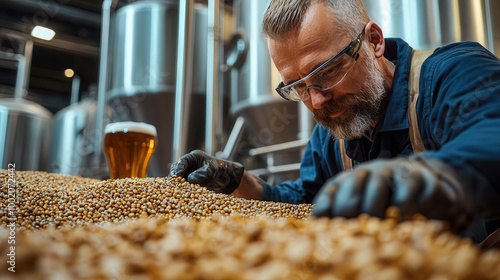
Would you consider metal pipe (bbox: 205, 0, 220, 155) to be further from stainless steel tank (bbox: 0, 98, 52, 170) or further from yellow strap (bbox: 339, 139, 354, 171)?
stainless steel tank (bbox: 0, 98, 52, 170)

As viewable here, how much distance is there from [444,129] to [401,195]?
426mm

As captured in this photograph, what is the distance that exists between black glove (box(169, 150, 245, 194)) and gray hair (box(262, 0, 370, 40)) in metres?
0.37

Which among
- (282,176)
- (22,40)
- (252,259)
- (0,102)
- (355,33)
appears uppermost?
(22,40)

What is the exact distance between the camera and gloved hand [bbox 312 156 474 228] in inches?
17.0

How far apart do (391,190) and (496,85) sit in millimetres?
368

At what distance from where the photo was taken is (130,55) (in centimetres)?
228

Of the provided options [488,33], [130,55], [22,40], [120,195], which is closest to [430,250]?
[120,195]

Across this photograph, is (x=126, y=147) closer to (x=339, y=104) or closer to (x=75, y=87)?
(x=339, y=104)

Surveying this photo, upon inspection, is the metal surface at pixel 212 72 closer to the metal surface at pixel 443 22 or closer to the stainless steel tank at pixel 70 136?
the metal surface at pixel 443 22

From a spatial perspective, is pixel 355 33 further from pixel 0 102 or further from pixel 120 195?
pixel 0 102

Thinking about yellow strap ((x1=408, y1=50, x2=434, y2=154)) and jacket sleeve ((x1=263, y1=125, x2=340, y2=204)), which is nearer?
yellow strap ((x1=408, y1=50, x2=434, y2=154))

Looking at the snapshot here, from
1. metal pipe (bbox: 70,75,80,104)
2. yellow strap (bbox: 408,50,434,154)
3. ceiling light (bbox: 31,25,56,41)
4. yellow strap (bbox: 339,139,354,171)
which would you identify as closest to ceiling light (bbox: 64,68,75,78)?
metal pipe (bbox: 70,75,80,104)

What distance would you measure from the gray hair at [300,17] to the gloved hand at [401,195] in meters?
0.56

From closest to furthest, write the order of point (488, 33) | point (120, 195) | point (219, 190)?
point (120, 195)
point (219, 190)
point (488, 33)
